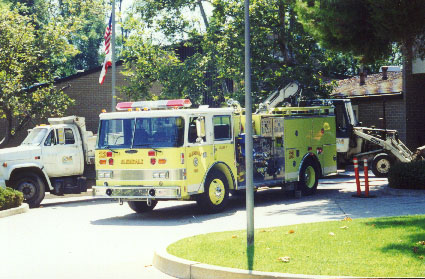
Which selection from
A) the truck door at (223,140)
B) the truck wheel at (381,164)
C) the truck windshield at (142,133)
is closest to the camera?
the truck windshield at (142,133)

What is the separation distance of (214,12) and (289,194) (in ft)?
31.5

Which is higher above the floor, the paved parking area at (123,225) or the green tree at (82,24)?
the green tree at (82,24)

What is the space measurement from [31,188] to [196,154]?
229 inches

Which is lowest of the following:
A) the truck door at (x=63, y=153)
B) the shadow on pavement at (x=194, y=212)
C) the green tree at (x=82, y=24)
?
the shadow on pavement at (x=194, y=212)

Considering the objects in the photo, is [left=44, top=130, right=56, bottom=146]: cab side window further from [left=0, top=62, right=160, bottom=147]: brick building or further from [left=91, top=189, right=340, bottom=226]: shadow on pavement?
[left=0, top=62, right=160, bottom=147]: brick building

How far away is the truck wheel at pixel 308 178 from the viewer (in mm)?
19312

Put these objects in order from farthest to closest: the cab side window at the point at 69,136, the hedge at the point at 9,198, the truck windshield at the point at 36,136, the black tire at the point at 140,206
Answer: the cab side window at the point at 69,136, the truck windshield at the point at 36,136, the black tire at the point at 140,206, the hedge at the point at 9,198

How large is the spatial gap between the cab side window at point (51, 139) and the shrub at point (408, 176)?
9462 millimetres

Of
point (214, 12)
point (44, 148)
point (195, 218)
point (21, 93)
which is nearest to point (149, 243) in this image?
point (195, 218)

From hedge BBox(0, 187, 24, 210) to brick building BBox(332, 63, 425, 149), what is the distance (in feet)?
48.3

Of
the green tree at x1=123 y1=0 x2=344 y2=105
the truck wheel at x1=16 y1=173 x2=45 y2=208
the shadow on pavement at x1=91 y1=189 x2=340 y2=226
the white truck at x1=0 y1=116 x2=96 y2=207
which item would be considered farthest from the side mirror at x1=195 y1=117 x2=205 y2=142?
the green tree at x1=123 y1=0 x2=344 y2=105

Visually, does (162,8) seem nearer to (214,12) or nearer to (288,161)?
(214,12)

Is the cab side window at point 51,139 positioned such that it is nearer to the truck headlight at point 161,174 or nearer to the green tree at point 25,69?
the green tree at point 25,69

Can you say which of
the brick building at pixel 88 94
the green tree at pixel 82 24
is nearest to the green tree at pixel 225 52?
the brick building at pixel 88 94
